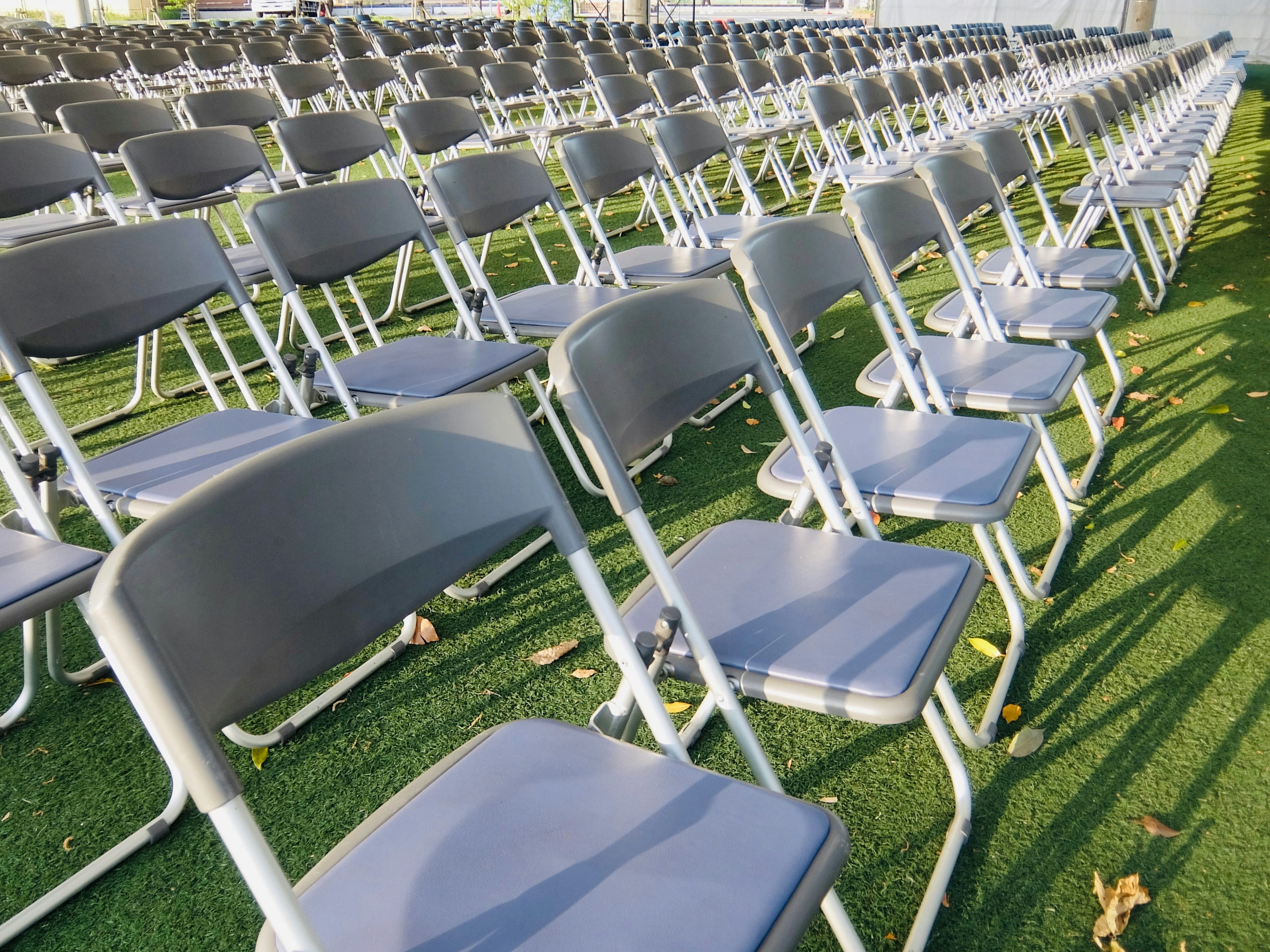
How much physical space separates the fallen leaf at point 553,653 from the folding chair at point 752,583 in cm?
54

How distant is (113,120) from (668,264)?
103 inches

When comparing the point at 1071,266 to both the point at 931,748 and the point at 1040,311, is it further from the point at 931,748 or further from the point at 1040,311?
the point at 931,748

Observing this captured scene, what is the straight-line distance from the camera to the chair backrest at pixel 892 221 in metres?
2.36

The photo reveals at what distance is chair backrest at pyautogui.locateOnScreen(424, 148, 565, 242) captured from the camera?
9.18 feet

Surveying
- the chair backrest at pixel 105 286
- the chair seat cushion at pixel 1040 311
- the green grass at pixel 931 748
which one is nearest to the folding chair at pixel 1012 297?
the chair seat cushion at pixel 1040 311

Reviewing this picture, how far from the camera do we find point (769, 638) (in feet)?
4.63

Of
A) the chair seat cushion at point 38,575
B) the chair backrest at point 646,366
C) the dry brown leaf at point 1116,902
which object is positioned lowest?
the dry brown leaf at point 1116,902

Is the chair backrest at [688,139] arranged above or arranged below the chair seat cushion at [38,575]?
above

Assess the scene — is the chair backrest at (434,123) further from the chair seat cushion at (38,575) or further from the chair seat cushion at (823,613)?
the chair seat cushion at (823,613)

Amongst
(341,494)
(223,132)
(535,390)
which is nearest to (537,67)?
(223,132)

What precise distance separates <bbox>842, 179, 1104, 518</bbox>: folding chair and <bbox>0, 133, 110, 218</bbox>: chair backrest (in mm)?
2505

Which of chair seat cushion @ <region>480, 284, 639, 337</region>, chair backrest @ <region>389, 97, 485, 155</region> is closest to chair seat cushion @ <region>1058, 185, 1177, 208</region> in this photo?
chair seat cushion @ <region>480, 284, 639, 337</region>

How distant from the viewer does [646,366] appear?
151cm

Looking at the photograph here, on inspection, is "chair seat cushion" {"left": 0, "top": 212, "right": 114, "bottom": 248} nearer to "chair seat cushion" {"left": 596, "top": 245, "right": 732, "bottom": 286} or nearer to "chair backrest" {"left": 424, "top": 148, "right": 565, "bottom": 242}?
"chair backrest" {"left": 424, "top": 148, "right": 565, "bottom": 242}
